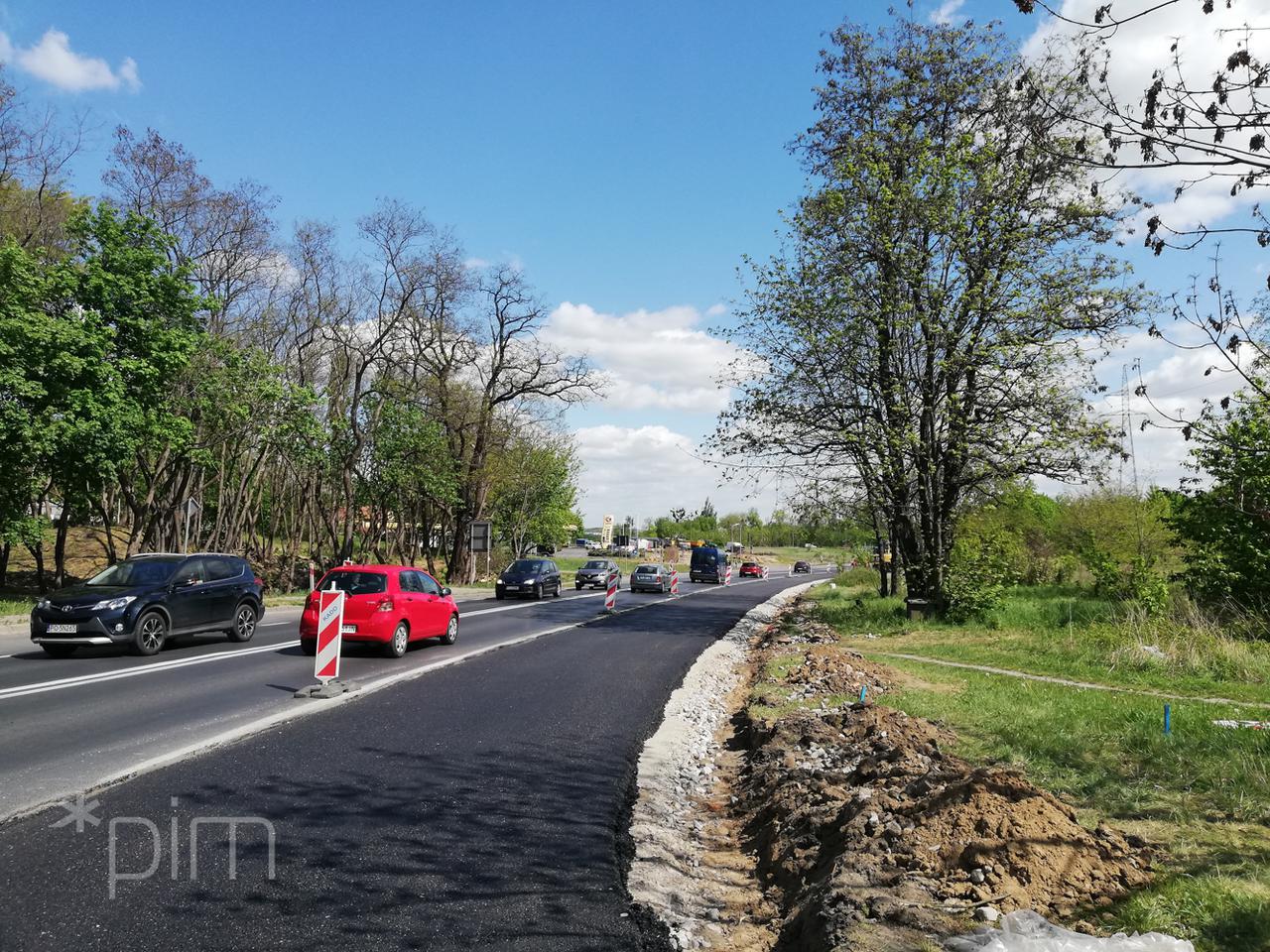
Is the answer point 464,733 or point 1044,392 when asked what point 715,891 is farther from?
point 1044,392

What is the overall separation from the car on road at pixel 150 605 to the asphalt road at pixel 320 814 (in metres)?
1.10

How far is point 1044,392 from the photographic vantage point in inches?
790

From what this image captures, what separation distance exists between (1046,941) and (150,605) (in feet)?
45.9

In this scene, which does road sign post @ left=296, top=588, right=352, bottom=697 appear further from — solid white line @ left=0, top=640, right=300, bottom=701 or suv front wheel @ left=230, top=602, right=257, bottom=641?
suv front wheel @ left=230, top=602, right=257, bottom=641

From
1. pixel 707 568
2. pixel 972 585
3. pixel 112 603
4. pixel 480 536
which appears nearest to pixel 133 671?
pixel 112 603

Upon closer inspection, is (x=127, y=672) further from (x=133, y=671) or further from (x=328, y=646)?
(x=328, y=646)

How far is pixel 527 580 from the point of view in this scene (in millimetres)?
34844

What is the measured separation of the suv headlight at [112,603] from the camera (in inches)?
517

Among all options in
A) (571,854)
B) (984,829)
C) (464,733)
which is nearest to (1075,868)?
(984,829)

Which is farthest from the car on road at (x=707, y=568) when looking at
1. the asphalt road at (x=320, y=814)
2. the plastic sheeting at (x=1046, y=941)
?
the plastic sheeting at (x=1046, y=941)

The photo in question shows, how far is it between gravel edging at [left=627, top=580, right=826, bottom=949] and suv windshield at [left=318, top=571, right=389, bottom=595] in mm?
5578

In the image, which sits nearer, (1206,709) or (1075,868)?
(1075,868)

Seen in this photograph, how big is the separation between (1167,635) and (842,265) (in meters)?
11.0

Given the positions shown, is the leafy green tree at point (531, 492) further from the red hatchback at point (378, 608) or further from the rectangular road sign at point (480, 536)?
the red hatchback at point (378, 608)
